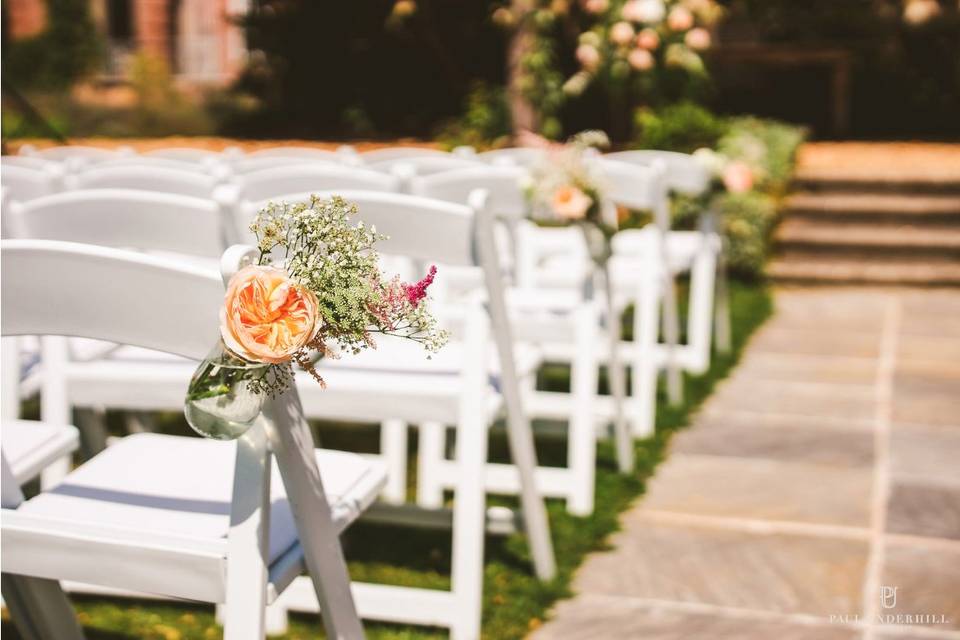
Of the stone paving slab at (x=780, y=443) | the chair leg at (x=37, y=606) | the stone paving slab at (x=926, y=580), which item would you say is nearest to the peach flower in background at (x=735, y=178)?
the stone paving slab at (x=780, y=443)

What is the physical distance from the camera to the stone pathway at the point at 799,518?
9.95ft

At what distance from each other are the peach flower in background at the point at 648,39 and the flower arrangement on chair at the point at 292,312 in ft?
28.0

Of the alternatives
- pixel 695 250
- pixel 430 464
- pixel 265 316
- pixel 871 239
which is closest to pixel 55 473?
pixel 430 464

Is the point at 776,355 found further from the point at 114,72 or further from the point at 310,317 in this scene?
the point at 114,72

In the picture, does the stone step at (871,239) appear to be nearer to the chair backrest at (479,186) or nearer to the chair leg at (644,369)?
the chair leg at (644,369)

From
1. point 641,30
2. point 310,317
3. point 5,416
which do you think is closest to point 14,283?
point 310,317

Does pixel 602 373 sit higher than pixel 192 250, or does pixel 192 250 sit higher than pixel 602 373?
pixel 192 250

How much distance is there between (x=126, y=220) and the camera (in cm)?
248

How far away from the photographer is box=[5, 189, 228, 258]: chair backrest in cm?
246

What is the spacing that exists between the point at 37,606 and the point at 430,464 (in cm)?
169

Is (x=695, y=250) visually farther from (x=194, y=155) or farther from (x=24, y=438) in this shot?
(x=24, y=438)

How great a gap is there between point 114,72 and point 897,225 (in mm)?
19299

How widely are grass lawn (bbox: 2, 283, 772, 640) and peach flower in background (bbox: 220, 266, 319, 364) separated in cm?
161

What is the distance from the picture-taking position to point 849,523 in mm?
3701
